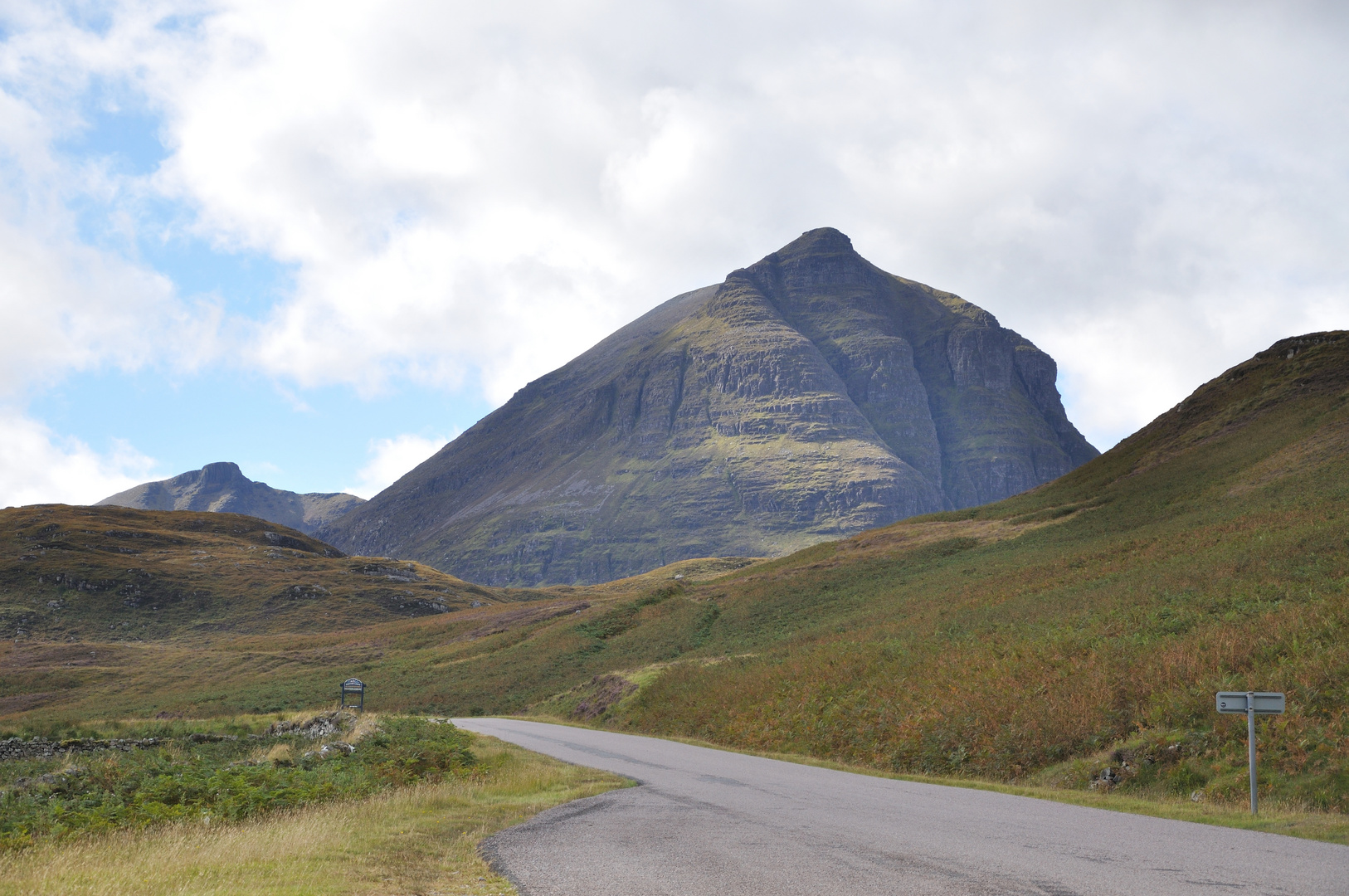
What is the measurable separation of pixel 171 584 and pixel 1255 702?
14459 cm

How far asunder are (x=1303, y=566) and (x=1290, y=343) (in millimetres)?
61321

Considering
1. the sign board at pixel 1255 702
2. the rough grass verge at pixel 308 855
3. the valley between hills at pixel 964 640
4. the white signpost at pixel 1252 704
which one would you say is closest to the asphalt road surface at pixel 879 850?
the rough grass verge at pixel 308 855

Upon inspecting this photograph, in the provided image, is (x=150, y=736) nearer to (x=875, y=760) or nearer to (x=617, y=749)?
(x=617, y=749)

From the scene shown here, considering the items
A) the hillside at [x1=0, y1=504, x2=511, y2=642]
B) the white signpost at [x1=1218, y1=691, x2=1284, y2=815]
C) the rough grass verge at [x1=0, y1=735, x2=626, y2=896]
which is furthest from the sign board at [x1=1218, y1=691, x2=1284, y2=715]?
the hillside at [x1=0, y1=504, x2=511, y2=642]

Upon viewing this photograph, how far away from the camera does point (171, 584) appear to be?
128000 millimetres

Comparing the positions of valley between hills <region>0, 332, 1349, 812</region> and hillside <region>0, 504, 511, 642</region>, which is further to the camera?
hillside <region>0, 504, 511, 642</region>

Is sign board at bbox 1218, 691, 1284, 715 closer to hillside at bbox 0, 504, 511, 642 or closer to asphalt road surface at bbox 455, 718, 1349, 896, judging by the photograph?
asphalt road surface at bbox 455, 718, 1349, 896

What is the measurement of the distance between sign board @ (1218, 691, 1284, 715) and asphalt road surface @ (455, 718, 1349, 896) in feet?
7.56

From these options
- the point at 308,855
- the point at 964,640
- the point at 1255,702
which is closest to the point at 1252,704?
the point at 1255,702

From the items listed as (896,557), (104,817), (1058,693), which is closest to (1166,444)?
(896,557)

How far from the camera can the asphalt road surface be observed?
8906 mm

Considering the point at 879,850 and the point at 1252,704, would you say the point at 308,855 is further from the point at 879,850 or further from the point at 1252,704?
the point at 1252,704

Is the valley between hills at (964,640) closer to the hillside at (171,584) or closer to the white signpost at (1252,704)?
the hillside at (171,584)

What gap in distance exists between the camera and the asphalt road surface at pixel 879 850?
29.2ft
